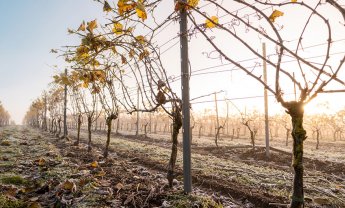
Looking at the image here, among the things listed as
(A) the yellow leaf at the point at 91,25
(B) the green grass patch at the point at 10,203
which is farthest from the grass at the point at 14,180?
(A) the yellow leaf at the point at 91,25

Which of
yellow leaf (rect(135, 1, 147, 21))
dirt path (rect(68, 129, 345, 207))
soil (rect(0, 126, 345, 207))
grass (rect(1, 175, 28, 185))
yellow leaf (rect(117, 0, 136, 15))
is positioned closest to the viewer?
yellow leaf (rect(135, 1, 147, 21))

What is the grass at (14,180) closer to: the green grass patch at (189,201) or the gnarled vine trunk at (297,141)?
the green grass patch at (189,201)

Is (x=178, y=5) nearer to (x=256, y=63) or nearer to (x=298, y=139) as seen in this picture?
(x=256, y=63)

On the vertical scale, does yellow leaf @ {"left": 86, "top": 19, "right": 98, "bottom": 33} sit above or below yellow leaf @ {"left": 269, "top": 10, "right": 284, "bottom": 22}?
above

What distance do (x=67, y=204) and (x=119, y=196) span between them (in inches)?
38.9

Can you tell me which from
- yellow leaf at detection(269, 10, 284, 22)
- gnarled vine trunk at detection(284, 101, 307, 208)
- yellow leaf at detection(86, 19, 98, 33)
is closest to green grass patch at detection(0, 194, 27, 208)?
yellow leaf at detection(86, 19, 98, 33)

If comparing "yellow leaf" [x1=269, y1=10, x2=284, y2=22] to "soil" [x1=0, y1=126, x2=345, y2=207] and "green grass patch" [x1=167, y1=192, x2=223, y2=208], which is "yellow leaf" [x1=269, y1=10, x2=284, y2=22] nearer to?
"soil" [x1=0, y1=126, x2=345, y2=207]

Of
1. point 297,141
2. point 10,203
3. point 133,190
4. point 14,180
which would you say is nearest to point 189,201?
point 133,190

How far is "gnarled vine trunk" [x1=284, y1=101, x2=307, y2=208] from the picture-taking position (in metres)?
2.91

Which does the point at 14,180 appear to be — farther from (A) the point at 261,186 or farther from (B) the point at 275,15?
(B) the point at 275,15

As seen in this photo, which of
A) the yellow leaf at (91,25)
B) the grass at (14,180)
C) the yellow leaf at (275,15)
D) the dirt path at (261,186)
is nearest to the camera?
the yellow leaf at (275,15)

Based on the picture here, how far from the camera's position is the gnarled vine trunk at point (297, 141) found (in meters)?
2.91

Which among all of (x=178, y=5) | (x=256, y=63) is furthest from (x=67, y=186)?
(x=256, y=63)

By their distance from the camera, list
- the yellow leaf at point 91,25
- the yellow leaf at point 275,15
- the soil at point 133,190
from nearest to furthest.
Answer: the yellow leaf at point 275,15, the yellow leaf at point 91,25, the soil at point 133,190
